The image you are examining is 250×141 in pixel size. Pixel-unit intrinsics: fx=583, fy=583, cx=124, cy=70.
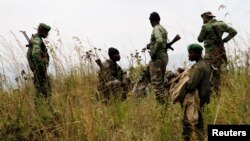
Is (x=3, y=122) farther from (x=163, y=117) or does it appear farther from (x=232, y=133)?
(x=232, y=133)

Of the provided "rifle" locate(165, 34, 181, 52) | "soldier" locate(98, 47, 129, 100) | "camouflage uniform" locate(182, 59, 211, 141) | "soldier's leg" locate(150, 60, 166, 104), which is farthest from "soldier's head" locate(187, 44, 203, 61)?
"rifle" locate(165, 34, 181, 52)

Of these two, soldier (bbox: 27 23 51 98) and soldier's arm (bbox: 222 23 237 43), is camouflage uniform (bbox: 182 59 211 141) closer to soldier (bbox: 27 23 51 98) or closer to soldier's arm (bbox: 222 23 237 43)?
soldier's arm (bbox: 222 23 237 43)

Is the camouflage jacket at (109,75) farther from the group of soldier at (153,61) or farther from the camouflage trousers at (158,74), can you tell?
the camouflage trousers at (158,74)

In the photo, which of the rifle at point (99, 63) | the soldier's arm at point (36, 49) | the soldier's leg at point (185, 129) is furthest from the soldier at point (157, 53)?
the soldier's leg at point (185, 129)

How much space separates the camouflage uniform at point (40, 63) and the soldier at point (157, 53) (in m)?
1.63

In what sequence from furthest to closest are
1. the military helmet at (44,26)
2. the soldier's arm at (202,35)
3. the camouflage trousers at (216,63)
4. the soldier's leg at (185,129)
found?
1. the soldier's arm at (202,35)
2. the military helmet at (44,26)
3. the camouflage trousers at (216,63)
4. the soldier's leg at (185,129)

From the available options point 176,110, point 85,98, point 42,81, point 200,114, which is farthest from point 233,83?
point 42,81

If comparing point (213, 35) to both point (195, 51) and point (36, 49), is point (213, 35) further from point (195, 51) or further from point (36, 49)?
point (195, 51)

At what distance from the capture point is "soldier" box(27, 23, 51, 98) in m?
8.77

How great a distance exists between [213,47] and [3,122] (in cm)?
369

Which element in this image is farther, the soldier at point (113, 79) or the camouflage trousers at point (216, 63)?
the soldier at point (113, 79)

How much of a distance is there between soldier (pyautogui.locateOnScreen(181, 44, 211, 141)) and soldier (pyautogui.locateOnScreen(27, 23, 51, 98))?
309 centimetres

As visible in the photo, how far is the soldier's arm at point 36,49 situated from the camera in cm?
889

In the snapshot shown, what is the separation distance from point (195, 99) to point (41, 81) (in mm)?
3472
